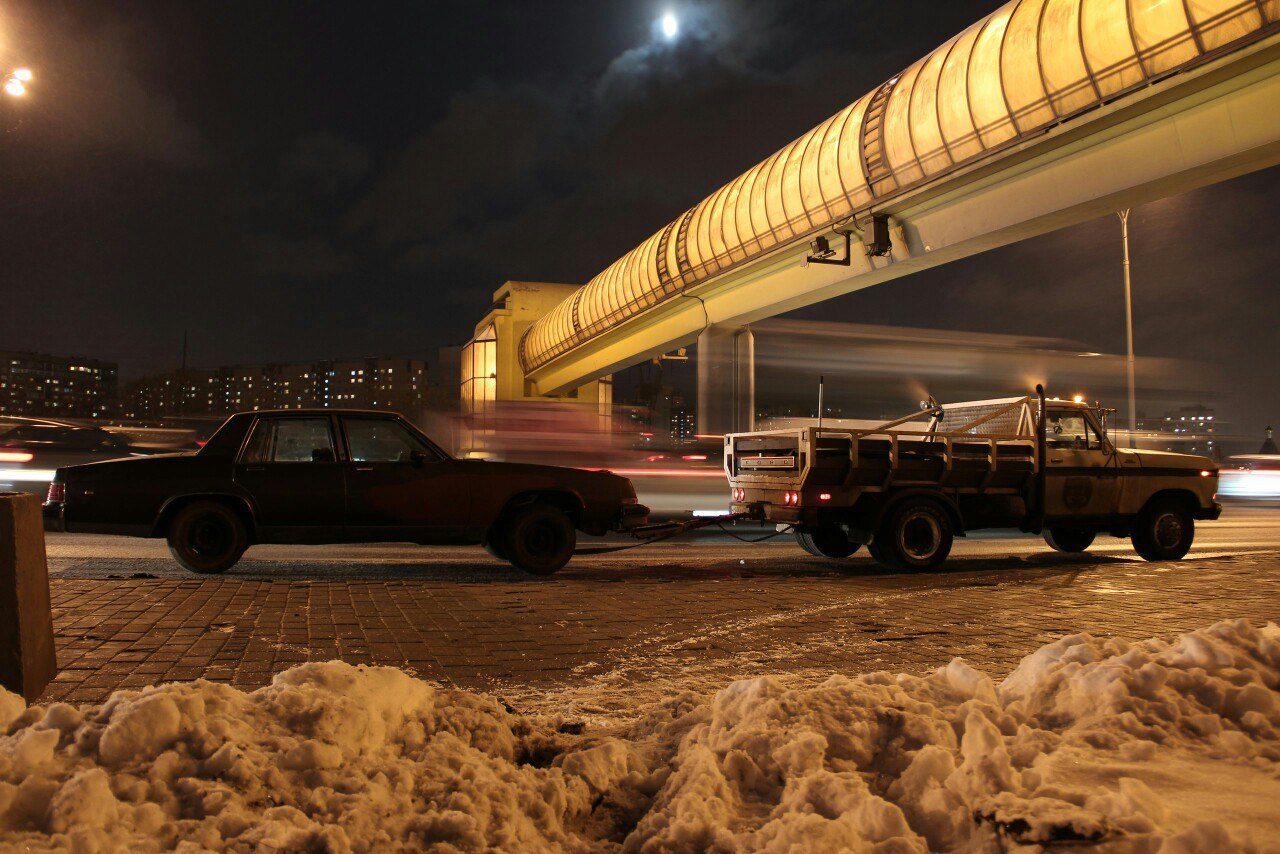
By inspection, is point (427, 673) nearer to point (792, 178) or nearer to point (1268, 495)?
point (792, 178)

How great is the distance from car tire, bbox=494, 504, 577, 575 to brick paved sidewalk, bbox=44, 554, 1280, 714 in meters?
0.28

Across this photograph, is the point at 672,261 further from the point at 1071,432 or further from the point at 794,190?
the point at 1071,432

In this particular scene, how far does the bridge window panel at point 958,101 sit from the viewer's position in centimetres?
1540

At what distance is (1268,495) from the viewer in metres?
38.4

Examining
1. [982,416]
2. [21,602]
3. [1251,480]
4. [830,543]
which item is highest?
[982,416]

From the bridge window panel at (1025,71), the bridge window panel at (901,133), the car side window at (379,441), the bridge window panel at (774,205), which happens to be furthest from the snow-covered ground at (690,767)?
the bridge window panel at (774,205)

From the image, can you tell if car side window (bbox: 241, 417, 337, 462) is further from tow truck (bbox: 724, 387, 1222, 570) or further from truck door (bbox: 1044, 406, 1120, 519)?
truck door (bbox: 1044, 406, 1120, 519)

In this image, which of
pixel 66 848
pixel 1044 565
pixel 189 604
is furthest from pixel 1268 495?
pixel 66 848

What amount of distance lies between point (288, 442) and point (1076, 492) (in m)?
8.95

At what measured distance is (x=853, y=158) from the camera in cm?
1836

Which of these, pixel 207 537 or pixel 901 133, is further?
pixel 901 133

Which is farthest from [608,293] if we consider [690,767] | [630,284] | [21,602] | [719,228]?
[690,767]

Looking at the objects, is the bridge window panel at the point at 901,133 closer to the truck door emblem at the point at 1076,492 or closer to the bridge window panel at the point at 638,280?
the truck door emblem at the point at 1076,492

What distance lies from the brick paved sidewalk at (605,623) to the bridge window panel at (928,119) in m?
8.30
